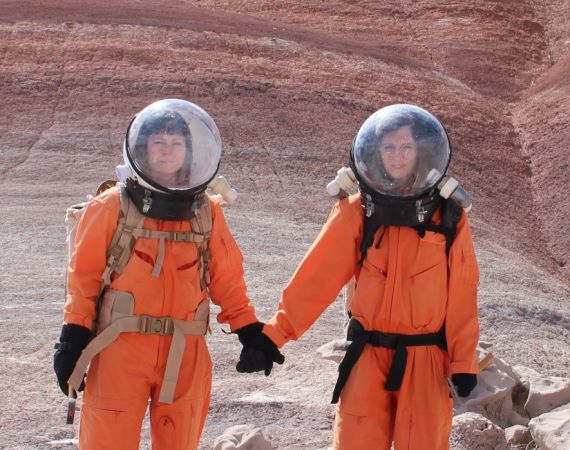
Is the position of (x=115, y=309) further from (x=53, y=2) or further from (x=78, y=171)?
(x=53, y=2)

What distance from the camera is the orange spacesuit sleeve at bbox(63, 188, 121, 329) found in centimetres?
500

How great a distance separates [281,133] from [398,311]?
17.4 meters

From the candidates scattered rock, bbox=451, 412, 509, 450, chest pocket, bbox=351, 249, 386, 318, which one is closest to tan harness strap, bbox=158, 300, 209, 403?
chest pocket, bbox=351, 249, 386, 318

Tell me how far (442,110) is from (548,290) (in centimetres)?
1038

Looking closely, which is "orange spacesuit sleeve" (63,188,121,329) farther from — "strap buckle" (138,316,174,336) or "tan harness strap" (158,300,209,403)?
"tan harness strap" (158,300,209,403)

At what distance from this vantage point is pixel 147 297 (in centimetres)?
507

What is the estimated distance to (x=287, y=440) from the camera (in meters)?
7.24

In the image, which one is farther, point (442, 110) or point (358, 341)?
point (442, 110)

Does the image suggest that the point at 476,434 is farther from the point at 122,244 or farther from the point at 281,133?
the point at 281,133

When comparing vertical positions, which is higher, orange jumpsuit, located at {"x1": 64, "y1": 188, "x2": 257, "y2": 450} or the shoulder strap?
the shoulder strap

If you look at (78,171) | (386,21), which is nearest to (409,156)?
(78,171)

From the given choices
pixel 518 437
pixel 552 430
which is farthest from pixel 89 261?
pixel 518 437

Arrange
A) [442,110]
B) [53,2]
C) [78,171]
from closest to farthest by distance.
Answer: [78,171] < [442,110] < [53,2]

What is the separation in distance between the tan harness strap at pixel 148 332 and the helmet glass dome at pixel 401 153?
105cm
